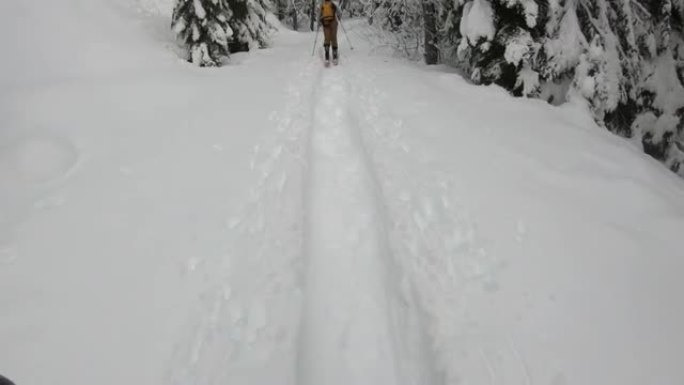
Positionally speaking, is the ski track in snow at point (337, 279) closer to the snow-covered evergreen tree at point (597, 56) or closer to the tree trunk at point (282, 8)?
the snow-covered evergreen tree at point (597, 56)

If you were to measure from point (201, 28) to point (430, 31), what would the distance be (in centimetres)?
773

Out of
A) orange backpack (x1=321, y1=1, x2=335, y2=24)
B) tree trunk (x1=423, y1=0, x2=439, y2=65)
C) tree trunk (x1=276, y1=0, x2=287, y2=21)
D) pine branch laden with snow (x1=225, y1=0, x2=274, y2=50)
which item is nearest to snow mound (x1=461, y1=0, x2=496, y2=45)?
tree trunk (x1=423, y1=0, x2=439, y2=65)

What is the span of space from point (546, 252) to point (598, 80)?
6.44 metres

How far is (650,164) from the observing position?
23.7 feet

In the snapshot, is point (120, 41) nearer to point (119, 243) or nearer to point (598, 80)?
point (119, 243)

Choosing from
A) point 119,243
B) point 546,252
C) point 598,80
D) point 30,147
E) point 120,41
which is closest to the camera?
point 546,252

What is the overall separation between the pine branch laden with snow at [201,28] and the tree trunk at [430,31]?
22.0 ft

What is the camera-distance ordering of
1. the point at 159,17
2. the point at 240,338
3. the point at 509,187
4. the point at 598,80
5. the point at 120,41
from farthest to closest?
the point at 159,17, the point at 120,41, the point at 598,80, the point at 509,187, the point at 240,338

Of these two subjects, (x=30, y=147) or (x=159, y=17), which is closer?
(x=30, y=147)

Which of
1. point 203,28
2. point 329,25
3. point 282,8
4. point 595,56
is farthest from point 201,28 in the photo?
point 282,8

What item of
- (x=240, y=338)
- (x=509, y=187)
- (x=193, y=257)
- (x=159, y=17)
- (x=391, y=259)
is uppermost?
(x=509, y=187)

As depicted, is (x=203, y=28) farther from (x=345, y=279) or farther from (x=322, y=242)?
(x=345, y=279)

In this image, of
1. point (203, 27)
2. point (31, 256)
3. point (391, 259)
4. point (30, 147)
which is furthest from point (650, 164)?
point (203, 27)

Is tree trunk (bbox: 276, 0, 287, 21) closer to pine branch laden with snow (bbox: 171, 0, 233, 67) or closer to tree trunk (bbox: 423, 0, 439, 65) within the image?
tree trunk (bbox: 423, 0, 439, 65)
